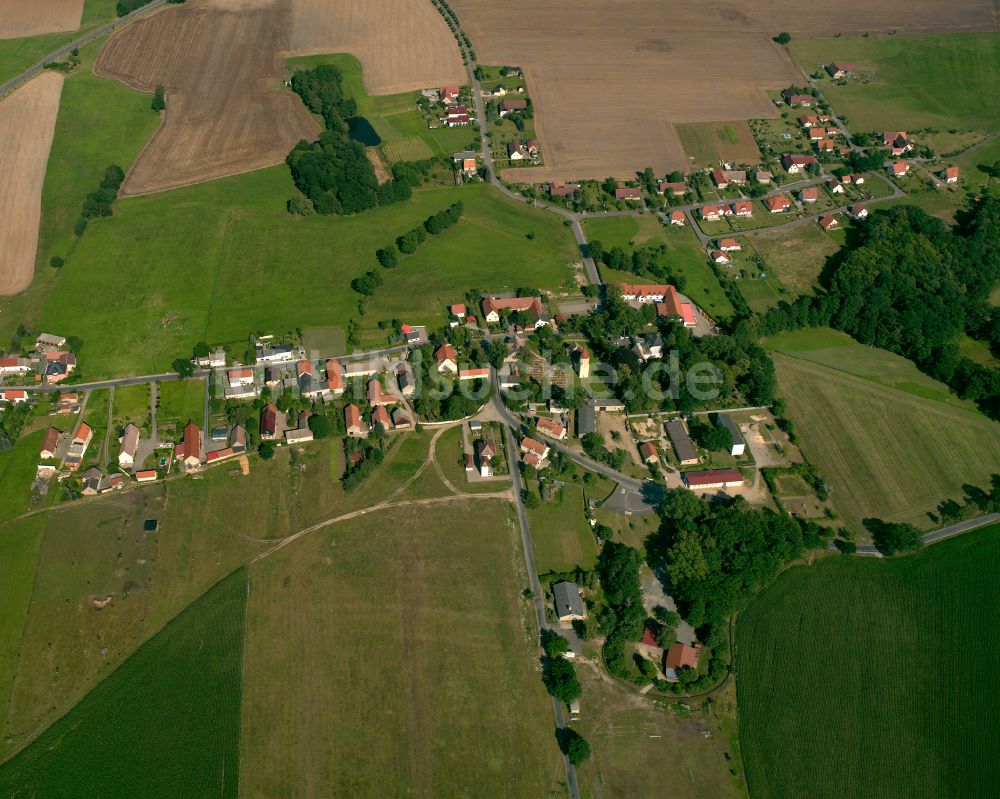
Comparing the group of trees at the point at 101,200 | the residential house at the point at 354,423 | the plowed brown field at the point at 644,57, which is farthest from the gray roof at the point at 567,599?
the group of trees at the point at 101,200

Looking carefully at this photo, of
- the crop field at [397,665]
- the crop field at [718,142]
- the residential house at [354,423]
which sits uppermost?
the crop field at [718,142]

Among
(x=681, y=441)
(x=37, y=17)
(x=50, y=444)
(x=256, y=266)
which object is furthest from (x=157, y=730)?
(x=37, y=17)

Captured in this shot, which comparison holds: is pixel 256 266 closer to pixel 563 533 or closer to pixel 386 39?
pixel 563 533

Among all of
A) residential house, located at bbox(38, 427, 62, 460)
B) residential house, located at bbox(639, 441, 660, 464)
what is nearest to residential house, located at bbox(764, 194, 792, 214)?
residential house, located at bbox(639, 441, 660, 464)

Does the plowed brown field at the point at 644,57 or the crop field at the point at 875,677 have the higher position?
the plowed brown field at the point at 644,57

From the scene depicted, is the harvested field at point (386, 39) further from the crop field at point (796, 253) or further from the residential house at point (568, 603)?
the residential house at point (568, 603)

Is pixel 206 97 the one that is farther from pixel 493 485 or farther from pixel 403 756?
pixel 403 756
